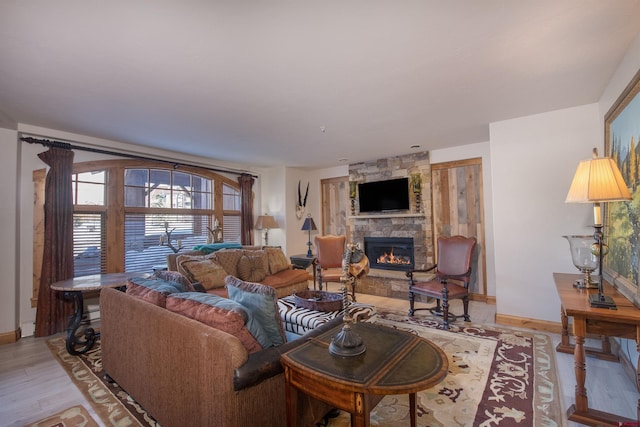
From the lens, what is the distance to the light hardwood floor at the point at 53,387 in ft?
6.54

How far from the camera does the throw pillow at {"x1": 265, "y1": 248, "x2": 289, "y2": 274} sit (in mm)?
4453

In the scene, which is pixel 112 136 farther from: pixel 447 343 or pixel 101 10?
pixel 447 343

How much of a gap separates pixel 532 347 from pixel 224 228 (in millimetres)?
4878

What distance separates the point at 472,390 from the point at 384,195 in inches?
147

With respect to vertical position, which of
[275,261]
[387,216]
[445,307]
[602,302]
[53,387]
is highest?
[387,216]

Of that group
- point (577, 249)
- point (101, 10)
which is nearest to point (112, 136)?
point (101, 10)

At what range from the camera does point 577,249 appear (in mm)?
2316

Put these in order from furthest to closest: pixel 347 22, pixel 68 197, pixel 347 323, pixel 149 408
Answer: pixel 68 197, pixel 149 408, pixel 347 22, pixel 347 323

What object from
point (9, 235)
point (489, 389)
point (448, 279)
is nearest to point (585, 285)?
point (489, 389)

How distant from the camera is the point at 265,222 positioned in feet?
19.1

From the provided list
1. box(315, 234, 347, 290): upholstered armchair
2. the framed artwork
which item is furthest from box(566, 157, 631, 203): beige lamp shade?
box(315, 234, 347, 290): upholstered armchair

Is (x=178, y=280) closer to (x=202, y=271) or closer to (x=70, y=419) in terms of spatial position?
(x=70, y=419)

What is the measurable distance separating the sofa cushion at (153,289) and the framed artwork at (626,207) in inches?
119

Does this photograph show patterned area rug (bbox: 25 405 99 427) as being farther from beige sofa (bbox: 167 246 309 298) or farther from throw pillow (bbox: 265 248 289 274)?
throw pillow (bbox: 265 248 289 274)
